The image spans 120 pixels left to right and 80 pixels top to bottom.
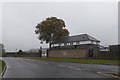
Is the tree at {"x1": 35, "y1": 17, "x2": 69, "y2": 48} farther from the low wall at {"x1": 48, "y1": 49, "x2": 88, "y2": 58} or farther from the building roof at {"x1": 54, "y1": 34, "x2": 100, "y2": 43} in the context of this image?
the building roof at {"x1": 54, "y1": 34, "x2": 100, "y2": 43}

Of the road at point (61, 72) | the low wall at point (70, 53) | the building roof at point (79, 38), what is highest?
the building roof at point (79, 38)

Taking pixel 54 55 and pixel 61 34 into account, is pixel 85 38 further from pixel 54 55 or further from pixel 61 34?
pixel 54 55

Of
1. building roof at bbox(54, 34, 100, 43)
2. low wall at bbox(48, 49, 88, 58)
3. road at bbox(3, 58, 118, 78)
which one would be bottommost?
low wall at bbox(48, 49, 88, 58)

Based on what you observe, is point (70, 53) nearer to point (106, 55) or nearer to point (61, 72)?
point (106, 55)

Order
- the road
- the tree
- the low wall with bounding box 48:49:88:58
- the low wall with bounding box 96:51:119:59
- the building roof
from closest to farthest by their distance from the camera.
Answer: the road
the low wall with bounding box 96:51:119:59
the low wall with bounding box 48:49:88:58
the tree
the building roof

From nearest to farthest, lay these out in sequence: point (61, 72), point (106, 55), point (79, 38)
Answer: point (61, 72) → point (106, 55) → point (79, 38)

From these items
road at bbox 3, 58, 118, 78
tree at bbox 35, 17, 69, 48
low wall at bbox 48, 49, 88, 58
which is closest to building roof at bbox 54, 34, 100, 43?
tree at bbox 35, 17, 69, 48

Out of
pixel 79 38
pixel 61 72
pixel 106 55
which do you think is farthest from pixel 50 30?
pixel 61 72

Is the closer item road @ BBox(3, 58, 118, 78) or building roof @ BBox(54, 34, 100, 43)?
road @ BBox(3, 58, 118, 78)

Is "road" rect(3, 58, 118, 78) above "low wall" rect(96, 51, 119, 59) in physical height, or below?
above

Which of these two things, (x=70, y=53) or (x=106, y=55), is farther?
(x=70, y=53)

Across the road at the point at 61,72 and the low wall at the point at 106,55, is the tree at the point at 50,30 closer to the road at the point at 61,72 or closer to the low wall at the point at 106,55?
the low wall at the point at 106,55

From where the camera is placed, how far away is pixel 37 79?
14.1m

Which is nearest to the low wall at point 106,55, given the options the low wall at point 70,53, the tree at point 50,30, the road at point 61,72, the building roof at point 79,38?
the low wall at point 70,53
